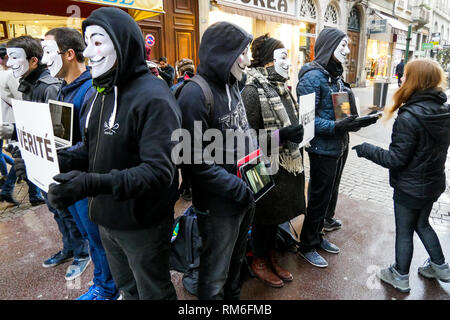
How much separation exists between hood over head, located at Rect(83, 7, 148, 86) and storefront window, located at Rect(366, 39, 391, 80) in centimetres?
2215

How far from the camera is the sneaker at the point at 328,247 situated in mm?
3304

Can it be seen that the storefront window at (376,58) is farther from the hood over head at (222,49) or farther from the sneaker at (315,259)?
the hood over head at (222,49)

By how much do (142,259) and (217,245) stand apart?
50cm

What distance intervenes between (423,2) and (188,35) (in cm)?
2750

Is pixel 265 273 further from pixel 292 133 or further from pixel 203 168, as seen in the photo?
pixel 203 168

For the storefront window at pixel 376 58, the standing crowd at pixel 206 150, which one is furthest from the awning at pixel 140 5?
the storefront window at pixel 376 58

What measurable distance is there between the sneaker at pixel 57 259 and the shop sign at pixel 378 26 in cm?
1998

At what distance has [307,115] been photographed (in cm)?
264

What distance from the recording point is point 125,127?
1.57 m

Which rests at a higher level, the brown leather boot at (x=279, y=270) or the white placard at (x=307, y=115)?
the white placard at (x=307, y=115)

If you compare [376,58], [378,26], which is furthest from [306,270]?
[376,58]

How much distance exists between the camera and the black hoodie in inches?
58.9

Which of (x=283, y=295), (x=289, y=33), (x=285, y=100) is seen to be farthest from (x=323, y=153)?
(x=289, y=33)
